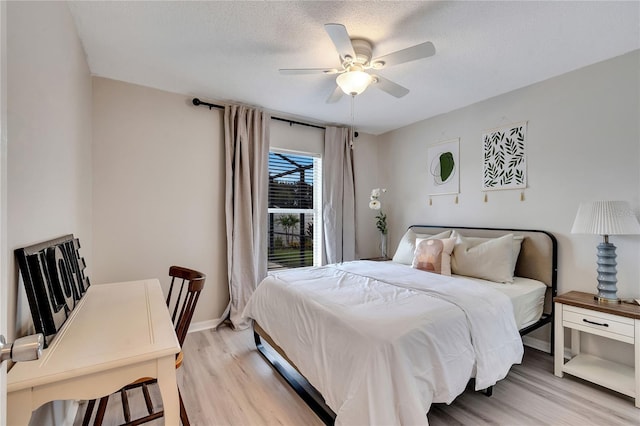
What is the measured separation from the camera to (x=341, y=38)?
1.78 metres

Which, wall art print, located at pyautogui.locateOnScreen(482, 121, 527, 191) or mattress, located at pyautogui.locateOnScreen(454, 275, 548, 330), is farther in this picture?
wall art print, located at pyautogui.locateOnScreen(482, 121, 527, 191)

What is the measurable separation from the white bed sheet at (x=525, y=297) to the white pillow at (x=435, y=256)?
11.9 inches

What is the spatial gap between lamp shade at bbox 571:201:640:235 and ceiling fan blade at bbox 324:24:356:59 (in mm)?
2137

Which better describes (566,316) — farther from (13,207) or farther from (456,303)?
(13,207)

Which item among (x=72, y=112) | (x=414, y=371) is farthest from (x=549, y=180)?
(x=72, y=112)

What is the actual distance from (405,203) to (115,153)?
11.6ft

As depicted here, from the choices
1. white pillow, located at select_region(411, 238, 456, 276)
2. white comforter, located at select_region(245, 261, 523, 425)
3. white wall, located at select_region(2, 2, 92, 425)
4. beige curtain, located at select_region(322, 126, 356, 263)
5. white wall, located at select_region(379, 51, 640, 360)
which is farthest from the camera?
beige curtain, located at select_region(322, 126, 356, 263)

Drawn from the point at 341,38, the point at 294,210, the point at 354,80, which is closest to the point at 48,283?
the point at 341,38

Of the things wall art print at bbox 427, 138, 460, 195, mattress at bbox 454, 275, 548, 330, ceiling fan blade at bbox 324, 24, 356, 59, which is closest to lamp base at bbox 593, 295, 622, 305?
mattress at bbox 454, 275, 548, 330

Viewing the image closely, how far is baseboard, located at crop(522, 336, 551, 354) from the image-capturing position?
9.12ft

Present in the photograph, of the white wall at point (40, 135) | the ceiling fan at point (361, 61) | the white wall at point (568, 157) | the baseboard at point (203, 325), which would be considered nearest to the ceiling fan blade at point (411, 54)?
the ceiling fan at point (361, 61)

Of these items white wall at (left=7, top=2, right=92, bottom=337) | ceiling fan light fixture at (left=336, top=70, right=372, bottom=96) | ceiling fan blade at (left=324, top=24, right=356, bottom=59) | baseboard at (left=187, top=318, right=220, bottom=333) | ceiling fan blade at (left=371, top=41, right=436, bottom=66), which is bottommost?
baseboard at (left=187, top=318, right=220, bottom=333)

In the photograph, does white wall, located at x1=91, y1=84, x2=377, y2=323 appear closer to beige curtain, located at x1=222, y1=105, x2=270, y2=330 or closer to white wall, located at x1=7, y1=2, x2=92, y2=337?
beige curtain, located at x1=222, y1=105, x2=270, y2=330

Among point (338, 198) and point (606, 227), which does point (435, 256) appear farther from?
point (338, 198)
